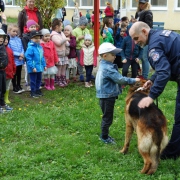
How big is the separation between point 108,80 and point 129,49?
3278 mm

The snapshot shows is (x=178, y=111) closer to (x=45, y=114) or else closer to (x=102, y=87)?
(x=102, y=87)

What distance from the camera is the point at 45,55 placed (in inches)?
320

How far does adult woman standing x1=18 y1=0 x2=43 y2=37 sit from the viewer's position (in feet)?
27.4

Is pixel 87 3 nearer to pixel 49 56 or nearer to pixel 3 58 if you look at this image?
pixel 49 56

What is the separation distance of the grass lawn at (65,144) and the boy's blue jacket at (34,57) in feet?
2.51

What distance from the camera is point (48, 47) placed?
8.07 metres

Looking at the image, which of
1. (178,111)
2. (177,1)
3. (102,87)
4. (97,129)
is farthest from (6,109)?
(177,1)

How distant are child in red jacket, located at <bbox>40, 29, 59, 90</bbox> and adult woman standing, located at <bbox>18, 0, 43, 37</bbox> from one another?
59 cm

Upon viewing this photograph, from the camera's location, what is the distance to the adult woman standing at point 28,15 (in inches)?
328

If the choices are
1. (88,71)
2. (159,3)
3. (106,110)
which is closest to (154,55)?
(106,110)

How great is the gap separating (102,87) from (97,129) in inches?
42.3

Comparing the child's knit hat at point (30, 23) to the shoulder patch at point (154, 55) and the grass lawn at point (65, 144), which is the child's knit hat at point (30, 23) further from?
the shoulder patch at point (154, 55)

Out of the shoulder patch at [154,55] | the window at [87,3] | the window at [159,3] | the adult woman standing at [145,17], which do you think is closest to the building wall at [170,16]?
the window at [159,3]

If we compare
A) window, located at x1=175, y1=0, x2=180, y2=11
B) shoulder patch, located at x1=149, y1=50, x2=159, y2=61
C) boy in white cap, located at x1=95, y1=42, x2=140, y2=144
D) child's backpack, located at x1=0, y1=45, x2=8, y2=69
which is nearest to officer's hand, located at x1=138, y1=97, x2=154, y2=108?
shoulder patch, located at x1=149, y1=50, x2=159, y2=61
